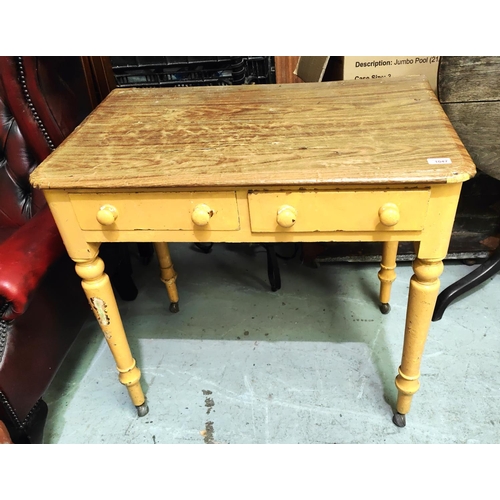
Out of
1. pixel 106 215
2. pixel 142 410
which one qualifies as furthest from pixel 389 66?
pixel 142 410

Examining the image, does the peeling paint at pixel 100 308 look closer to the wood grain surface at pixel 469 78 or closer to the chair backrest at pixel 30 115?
the chair backrest at pixel 30 115

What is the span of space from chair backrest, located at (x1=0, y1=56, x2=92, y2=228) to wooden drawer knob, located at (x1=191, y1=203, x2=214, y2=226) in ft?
1.87

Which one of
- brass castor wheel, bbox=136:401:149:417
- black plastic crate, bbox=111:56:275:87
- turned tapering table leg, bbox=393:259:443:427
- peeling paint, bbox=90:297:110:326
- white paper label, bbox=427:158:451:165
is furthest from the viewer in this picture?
black plastic crate, bbox=111:56:275:87

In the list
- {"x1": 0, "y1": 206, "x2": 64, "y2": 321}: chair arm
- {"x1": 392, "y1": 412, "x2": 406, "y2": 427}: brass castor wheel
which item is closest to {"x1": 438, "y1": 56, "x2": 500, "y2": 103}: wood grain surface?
{"x1": 392, "y1": 412, "x2": 406, "y2": 427}: brass castor wheel

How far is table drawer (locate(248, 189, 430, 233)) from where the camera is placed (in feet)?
2.81

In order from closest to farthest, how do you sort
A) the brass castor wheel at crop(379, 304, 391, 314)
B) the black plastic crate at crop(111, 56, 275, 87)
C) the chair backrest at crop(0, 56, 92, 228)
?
the chair backrest at crop(0, 56, 92, 228) → the black plastic crate at crop(111, 56, 275, 87) → the brass castor wheel at crop(379, 304, 391, 314)

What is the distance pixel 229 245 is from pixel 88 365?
0.74 m

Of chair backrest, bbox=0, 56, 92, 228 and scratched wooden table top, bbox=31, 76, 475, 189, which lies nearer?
scratched wooden table top, bbox=31, 76, 475, 189

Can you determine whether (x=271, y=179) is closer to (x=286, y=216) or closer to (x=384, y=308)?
(x=286, y=216)

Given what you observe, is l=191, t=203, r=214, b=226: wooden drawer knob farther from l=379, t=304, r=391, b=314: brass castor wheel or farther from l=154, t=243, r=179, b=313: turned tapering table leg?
l=379, t=304, r=391, b=314: brass castor wheel

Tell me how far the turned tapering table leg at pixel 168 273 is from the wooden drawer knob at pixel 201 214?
60 cm

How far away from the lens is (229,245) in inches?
76.6

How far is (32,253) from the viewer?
1040 millimetres
